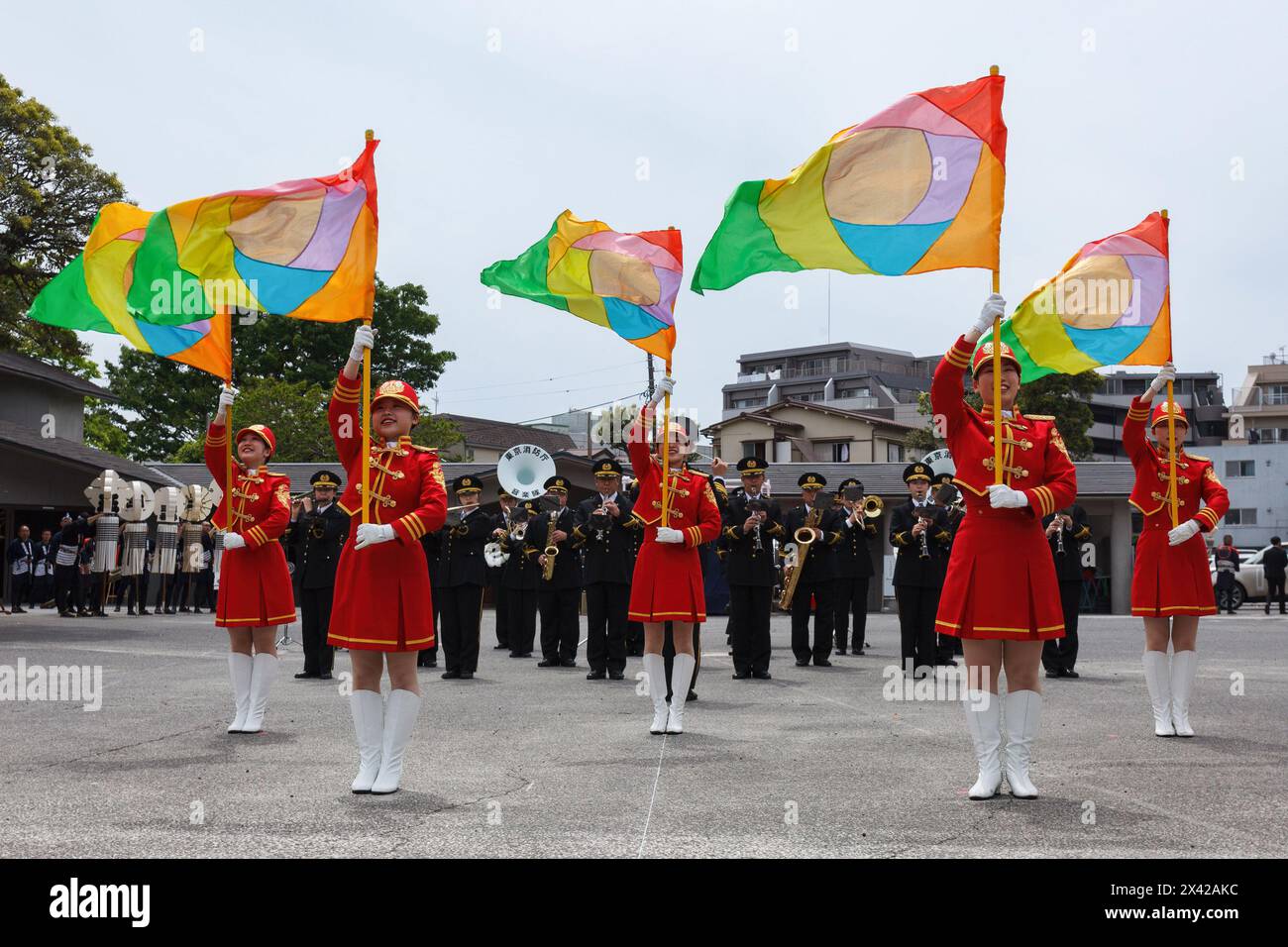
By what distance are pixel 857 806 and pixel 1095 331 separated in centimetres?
463

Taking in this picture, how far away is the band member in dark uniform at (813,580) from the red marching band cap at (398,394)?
8665 mm

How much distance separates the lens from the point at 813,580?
15703 millimetres

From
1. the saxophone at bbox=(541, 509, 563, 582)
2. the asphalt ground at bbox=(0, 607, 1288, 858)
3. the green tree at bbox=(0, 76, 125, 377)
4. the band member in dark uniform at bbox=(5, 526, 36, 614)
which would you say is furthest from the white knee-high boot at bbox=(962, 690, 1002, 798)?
the band member in dark uniform at bbox=(5, 526, 36, 614)

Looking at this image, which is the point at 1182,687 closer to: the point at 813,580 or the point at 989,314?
the point at 989,314

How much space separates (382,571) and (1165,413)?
610cm

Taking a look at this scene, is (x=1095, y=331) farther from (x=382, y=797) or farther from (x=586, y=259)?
(x=382, y=797)

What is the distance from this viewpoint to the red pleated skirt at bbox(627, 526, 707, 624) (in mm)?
9414

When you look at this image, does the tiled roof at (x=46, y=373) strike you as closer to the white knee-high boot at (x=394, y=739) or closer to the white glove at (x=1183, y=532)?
the white knee-high boot at (x=394, y=739)

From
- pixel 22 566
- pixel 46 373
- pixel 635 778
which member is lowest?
pixel 635 778

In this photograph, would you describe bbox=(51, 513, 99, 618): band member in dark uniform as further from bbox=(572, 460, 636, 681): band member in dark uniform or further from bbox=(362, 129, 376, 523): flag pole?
bbox=(362, 129, 376, 523): flag pole

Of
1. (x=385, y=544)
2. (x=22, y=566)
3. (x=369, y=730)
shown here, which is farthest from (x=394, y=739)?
(x=22, y=566)


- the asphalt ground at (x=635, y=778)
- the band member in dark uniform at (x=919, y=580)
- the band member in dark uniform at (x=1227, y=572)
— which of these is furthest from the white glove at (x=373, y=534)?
the band member in dark uniform at (x=1227, y=572)

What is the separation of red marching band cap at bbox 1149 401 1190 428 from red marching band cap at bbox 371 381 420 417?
5515 millimetres

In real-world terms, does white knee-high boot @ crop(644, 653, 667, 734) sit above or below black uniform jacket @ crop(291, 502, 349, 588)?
below
